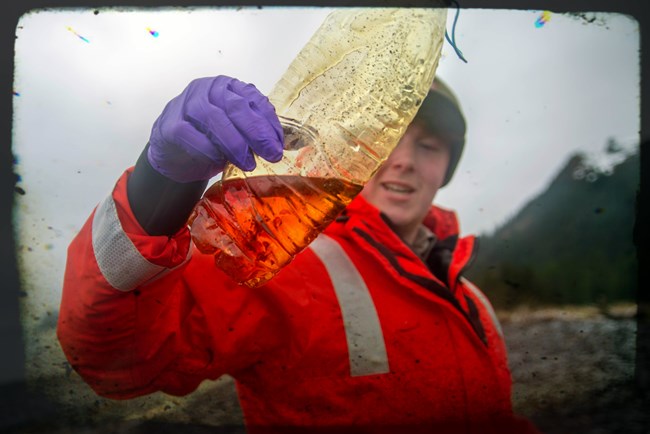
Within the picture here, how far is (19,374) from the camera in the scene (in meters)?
1.19

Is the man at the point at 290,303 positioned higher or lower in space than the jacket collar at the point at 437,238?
lower

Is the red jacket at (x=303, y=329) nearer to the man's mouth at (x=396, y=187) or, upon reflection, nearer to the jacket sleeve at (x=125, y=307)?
the jacket sleeve at (x=125, y=307)

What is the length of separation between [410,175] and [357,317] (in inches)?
19.6

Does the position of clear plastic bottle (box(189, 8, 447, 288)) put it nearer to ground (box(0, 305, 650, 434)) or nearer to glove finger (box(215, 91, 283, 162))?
glove finger (box(215, 91, 283, 162))

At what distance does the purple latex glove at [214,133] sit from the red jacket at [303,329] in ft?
0.38

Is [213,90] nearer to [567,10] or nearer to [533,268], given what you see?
[567,10]

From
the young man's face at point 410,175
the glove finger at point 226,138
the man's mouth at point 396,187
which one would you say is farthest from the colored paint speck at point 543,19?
the glove finger at point 226,138

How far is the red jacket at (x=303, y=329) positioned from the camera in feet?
3.10

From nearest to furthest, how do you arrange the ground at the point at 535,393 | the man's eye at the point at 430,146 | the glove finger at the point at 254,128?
1. the glove finger at the point at 254,128
2. the ground at the point at 535,393
3. the man's eye at the point at 430,146

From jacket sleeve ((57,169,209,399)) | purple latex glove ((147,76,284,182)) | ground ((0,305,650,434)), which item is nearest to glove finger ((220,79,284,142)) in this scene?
purple latex glove ((147,76,284,182))

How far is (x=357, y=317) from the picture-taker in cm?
129

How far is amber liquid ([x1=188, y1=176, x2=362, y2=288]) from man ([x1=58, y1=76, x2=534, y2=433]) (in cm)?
7

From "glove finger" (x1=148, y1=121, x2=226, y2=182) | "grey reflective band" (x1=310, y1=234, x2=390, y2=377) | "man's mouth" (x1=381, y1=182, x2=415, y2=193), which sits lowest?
"grey reflective band" (x1=310, y1=234, x2=390, y2=377)

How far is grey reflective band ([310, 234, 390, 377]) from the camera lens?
4.16 ft
